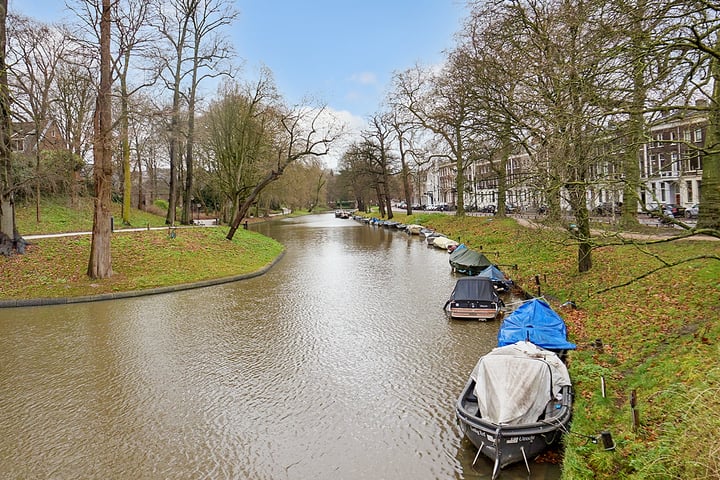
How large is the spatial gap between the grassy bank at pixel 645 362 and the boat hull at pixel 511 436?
0.23 m

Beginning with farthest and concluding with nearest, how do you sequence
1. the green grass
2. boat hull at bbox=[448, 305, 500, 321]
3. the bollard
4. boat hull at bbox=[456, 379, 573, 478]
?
1. the green grass
2. boat hull at bbox=[448, 305, 500, 321]
3. boat hull at bbox=[456, 379, 573, 478]
4. the bollard

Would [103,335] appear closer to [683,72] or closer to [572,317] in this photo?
[572,317]

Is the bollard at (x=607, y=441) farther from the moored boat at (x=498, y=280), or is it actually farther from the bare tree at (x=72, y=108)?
the bare tree at (x=72, y=108)

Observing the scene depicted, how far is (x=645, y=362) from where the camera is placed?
8.38 m

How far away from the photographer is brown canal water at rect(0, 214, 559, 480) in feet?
21.6

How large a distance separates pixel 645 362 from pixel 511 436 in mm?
3759

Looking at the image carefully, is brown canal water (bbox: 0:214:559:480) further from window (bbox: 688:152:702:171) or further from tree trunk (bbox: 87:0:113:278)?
window (bbox: 688:152:702:171)

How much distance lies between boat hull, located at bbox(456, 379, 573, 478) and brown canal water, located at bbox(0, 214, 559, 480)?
0.70 feet

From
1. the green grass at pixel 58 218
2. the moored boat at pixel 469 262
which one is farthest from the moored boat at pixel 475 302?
the green grass at pixel 58 218

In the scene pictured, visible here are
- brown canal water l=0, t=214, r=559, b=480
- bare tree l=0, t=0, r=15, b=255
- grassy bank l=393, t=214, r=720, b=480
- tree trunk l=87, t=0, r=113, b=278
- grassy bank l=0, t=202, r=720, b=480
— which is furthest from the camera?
bare tree l=0, t=0, r=15, b=255

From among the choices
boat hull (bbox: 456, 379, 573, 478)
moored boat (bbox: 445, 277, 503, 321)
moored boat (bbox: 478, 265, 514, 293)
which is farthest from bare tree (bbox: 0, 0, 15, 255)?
boat hull (bbox: 456, 379, 573, 478)

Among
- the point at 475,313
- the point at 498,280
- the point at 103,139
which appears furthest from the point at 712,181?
the point at 103,139

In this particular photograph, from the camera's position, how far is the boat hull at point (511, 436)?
621cm

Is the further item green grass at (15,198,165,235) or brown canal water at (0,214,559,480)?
green grass at (15,198,165,235)
